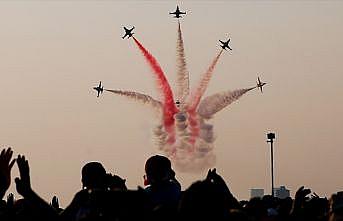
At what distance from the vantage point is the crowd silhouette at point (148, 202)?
8406 mm

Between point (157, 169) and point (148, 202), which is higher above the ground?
point (157, 169)

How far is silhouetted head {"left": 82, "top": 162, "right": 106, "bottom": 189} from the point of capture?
40.6 ft

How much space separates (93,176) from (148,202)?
11.4ft

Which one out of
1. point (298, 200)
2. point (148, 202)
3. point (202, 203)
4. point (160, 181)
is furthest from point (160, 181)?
point (202, 203)

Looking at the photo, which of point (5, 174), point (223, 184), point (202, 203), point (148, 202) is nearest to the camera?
point (202, 203)

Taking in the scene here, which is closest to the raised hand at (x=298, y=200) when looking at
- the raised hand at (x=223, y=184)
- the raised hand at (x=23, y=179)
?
the raised hand at (x=223, y=184)

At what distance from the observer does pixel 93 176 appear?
40.6 feet

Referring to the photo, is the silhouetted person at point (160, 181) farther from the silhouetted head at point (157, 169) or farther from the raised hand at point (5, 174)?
the raised hand at point (5, 174)

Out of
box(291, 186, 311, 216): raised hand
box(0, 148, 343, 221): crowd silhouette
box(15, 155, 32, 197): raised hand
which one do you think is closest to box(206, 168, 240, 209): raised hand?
box(0, 148, 343, 221): crowd silhouette

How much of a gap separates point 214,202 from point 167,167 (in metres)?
4.13

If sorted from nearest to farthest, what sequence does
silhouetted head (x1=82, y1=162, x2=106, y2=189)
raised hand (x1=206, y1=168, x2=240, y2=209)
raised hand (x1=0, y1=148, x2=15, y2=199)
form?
raised hand (x1=0, y1=148, x2=15, y2=199)
raised hand (x1=206, y1=168, x2=240, y2=209)
silhouetted head (x1=82, y1=162, x2=106, y2=189)

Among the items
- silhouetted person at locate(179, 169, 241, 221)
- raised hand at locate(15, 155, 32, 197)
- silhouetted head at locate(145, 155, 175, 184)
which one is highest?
silhouetted head at locate(145, 155, 175, 184)

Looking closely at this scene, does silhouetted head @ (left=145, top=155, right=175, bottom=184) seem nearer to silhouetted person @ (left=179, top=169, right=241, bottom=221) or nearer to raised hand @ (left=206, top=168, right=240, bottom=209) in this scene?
raised hand @ (left=206, top=168, right=240, bottom=209)

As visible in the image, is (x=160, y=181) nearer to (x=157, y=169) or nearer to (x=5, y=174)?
(x=157, y=169)
